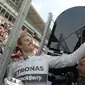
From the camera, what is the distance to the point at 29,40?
3.06 metres

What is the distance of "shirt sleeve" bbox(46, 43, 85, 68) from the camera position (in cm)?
258

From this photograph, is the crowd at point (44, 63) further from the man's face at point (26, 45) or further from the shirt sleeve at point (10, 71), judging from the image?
the man's face at point (26, 45)

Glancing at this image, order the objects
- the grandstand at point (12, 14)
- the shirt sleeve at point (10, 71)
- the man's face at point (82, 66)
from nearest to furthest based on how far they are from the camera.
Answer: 1. the man's face at point (82, 66)
2. the shirt sleeve at point (10, 71)
3. the grandstand at point (12, 14)

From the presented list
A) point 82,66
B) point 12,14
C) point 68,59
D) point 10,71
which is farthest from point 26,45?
point 12,14

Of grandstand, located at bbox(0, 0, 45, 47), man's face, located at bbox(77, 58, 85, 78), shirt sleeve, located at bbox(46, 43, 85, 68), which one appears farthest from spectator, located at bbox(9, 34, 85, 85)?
grandstand, located at bbox(0, 0, 45, 47)

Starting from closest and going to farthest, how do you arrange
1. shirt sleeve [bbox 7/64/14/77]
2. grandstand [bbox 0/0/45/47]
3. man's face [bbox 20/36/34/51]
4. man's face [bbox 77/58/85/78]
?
man's face [bbox 77/58/85/78] < shirt sleeve [bbox 7/64/14/77] < man's face [bbox 20/36/34/51] < grandstand [bbox 0/0/45/47]

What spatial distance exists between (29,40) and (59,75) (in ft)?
1.72

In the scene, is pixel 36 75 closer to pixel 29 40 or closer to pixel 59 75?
Result: pixel 59 75

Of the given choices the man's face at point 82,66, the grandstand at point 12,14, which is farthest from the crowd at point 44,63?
the grandstand at point 12,14

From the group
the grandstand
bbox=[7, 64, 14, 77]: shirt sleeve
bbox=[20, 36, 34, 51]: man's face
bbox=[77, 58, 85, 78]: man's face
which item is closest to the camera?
bbox=[77, 58, 85, 78]: man's face

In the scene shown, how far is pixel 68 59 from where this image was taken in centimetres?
267

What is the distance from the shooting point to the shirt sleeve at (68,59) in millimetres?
2580

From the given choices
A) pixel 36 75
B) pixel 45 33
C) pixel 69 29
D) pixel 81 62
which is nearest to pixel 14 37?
pixel 36 75

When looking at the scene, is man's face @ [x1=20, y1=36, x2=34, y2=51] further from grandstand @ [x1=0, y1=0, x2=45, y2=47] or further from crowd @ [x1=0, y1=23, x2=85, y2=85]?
grandstand @ [x1=0, y1=0, x2=45, y2=47]
